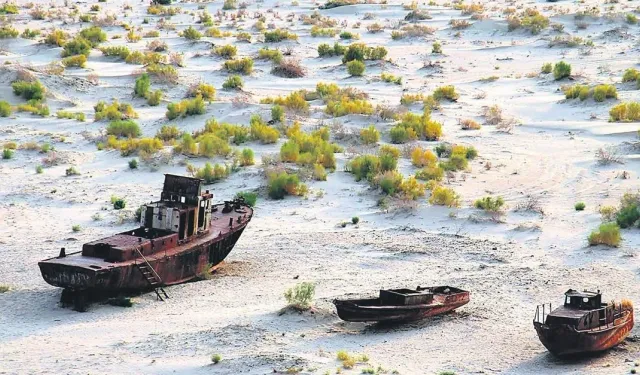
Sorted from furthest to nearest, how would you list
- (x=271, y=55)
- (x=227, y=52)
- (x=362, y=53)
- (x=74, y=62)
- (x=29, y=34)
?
(x=29, y=34), (x=227, y=52), (x=271, y=55), (x=362, y=53), (x=74, y=62)

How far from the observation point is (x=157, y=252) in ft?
66.6

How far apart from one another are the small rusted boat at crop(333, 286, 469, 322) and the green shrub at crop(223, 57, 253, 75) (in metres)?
22.3

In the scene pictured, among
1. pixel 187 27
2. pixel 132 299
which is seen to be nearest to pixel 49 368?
pixel 132 299

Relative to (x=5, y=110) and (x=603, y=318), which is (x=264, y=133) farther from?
(x=603, y=318)

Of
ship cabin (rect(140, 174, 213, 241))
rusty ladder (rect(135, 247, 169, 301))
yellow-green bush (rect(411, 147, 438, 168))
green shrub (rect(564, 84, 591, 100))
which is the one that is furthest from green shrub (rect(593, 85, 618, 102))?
rusty ladder (rect(135, 247, 169, 301))

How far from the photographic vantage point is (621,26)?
4838cm

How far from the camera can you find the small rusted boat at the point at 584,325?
1697cm

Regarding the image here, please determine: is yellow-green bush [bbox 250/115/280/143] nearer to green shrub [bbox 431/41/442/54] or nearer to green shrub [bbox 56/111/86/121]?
green shrub [bbox 56/111/86/121]

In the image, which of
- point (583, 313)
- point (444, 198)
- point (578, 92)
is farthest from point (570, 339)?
point (578, 92)

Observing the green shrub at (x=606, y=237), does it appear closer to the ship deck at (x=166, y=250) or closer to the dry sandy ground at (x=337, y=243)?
the dry sandy ground at (x=337, y=243)

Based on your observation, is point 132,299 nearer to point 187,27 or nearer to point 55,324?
point 55,324

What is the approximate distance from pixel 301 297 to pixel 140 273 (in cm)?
273

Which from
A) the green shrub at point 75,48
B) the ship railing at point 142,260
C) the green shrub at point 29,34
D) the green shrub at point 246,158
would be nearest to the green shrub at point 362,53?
the green shrub at point 75,48

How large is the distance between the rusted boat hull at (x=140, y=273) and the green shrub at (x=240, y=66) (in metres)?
18.9
